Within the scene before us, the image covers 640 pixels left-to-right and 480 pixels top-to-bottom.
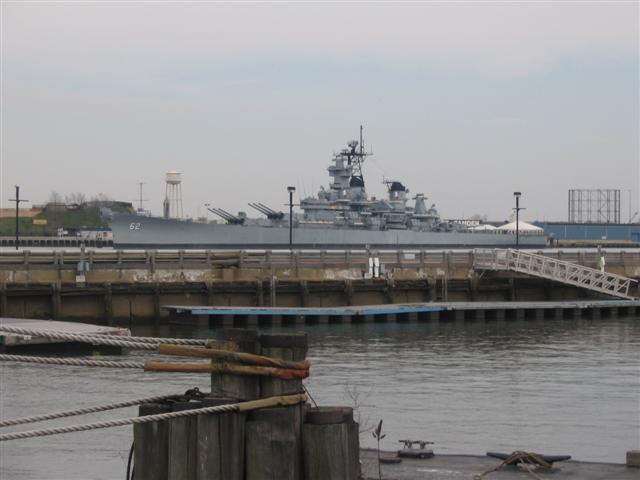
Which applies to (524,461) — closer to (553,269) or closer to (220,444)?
(220,444)

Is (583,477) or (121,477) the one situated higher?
(583,477)

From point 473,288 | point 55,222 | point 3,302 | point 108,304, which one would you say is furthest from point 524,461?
point 55,222

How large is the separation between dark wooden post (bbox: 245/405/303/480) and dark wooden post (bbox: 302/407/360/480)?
0.13 metres

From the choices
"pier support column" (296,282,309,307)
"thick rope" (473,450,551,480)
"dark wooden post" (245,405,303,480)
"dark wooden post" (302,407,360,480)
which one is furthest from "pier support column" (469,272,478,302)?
"dark wooden post" (245,405,303,480)

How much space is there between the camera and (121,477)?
45.3 feet

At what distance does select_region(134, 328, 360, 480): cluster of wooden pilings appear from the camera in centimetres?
563

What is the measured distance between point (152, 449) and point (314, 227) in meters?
80.5

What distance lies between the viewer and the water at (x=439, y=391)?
15.8 meters

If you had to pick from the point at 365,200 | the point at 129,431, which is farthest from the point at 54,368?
the point at 365,200

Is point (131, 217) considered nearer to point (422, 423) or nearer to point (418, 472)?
point (422, 423)

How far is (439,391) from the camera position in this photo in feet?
71.2

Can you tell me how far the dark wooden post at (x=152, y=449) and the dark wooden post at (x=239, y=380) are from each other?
0.33 m

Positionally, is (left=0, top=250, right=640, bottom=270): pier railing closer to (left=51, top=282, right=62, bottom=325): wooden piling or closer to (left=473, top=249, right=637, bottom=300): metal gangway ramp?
(left=473, top=249, right=637, bottom=300): metal gangway ramp

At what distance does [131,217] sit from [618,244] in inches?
2085
